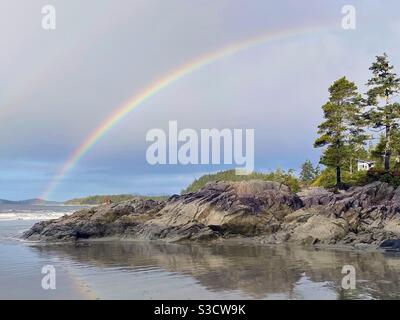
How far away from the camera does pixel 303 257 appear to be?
32.9 m

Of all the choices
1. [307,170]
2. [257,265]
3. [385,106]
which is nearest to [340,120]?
[385,106]

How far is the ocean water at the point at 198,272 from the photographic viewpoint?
2095 cm

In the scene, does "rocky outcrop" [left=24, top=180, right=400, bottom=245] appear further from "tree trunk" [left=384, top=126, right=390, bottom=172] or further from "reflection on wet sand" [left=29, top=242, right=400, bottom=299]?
"tree trunk" [left=384, top=126, right=390, bottom=172]

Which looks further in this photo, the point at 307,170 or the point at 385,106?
the point at 307,170

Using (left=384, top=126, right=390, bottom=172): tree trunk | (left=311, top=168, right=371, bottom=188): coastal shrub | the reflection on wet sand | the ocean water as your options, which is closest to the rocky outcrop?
(left=311, top=168, right=371, bottom=188): coastal shrub

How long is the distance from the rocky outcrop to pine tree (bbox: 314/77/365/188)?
706 cm

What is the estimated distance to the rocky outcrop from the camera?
139ft

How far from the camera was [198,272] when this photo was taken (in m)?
27.1

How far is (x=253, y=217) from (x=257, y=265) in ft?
63.3

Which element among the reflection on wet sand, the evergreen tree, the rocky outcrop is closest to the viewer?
the reflection on wet sand

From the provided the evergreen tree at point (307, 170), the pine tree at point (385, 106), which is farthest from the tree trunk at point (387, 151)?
the evergreen tree at point (307, 170)

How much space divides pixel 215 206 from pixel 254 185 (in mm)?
6290

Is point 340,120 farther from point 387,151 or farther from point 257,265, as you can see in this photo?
point 257,265
